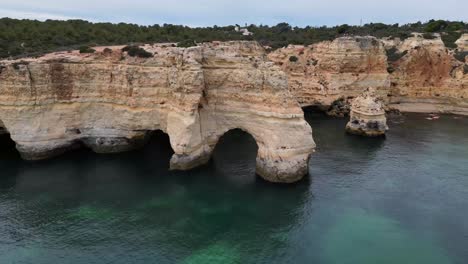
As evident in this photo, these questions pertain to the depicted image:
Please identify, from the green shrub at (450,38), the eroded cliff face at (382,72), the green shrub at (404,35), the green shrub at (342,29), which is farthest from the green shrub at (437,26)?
the eroded cliff face at (382,72)

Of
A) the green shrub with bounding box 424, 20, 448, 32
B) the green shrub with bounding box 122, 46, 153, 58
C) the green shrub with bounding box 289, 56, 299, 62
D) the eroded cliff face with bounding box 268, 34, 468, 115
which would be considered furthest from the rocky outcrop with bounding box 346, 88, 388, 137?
the green shrub with bounding box 424, 20, 448, 32

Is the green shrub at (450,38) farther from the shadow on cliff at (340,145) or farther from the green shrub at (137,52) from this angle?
the green shrub at (137,52)

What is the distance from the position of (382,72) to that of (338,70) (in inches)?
233

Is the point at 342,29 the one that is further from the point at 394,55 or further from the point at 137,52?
the point at 137,52

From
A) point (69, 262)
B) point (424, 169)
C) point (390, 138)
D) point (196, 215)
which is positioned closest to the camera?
point (69, 262)

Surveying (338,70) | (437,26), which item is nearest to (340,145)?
(338,70)

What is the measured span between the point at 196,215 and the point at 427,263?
11.9 meters

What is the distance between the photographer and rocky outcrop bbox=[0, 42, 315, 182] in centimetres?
2631

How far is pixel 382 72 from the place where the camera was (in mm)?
48375

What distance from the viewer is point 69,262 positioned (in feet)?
58.0

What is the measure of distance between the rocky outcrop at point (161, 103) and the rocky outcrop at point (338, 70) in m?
18.5

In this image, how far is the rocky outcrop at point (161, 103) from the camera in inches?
1036

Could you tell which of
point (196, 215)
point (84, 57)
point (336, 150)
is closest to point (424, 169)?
point (336, 150)

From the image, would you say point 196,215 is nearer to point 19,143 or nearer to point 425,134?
point 19,143
